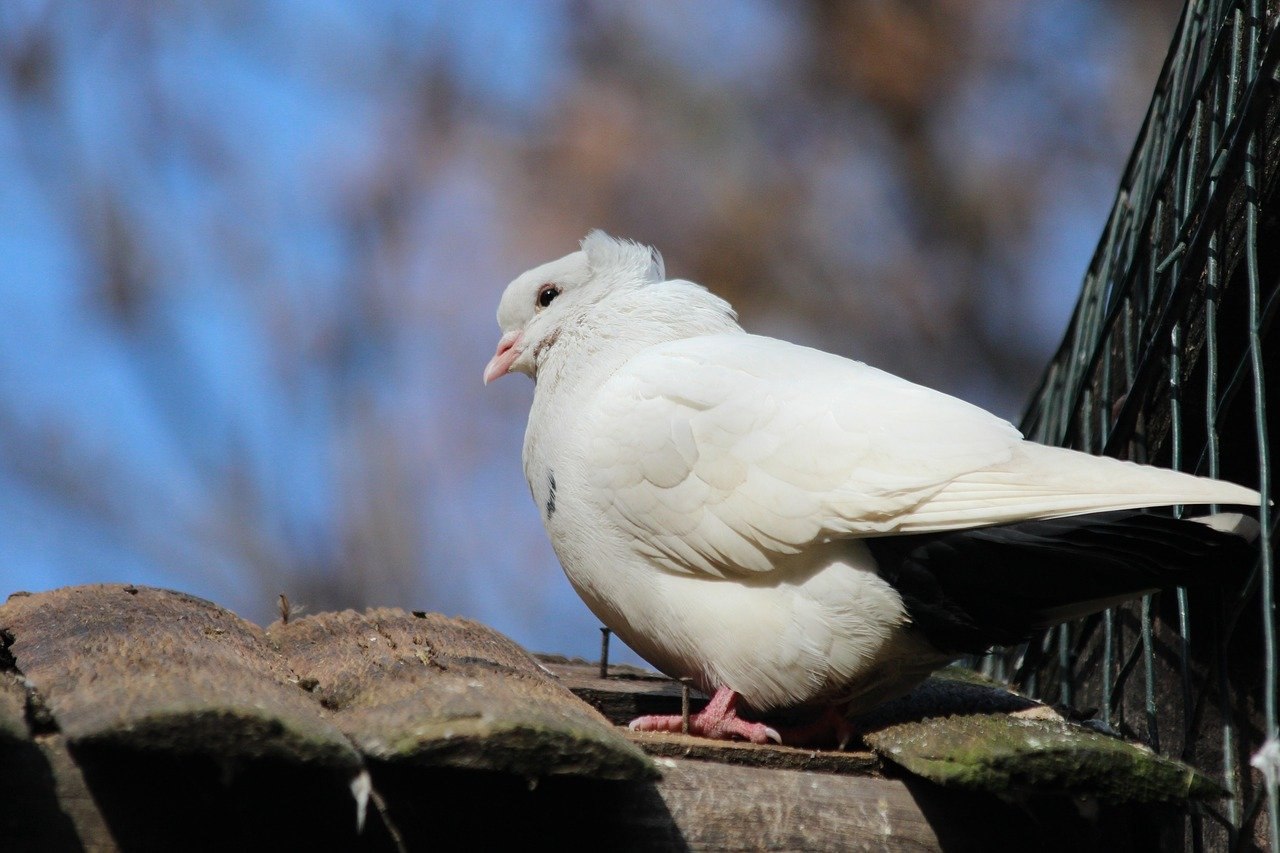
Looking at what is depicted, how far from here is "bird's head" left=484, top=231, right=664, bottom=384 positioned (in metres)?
3.70

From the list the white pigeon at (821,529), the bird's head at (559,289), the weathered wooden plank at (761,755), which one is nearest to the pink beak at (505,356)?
the bird's head at (559,289)

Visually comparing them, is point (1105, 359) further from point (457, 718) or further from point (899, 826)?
point (457, 718)

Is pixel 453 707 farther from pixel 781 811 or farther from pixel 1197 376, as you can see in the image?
pixel 1197 376

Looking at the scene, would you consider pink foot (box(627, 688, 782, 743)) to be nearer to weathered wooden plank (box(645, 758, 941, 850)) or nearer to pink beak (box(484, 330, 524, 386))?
weathered wooden plank (box(645, 758, 941, 850))

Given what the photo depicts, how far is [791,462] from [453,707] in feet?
3.72

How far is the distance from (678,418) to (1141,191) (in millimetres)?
1708

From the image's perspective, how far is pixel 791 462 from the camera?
8.98 ft

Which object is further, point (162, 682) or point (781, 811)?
point (781, 811)

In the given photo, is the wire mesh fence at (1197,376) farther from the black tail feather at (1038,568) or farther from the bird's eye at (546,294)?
the bird's eye at (546,294)

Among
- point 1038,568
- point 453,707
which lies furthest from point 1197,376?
point 453,707

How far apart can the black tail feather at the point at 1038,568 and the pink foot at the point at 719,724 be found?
1.26ft

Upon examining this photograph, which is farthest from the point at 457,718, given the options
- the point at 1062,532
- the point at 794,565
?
the point at 1062,532

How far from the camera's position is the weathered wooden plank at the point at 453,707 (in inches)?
68.9

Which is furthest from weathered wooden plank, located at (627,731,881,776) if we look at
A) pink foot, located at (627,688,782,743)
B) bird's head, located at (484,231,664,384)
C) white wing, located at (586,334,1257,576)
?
bird's head, located at (484,231,664,384)
